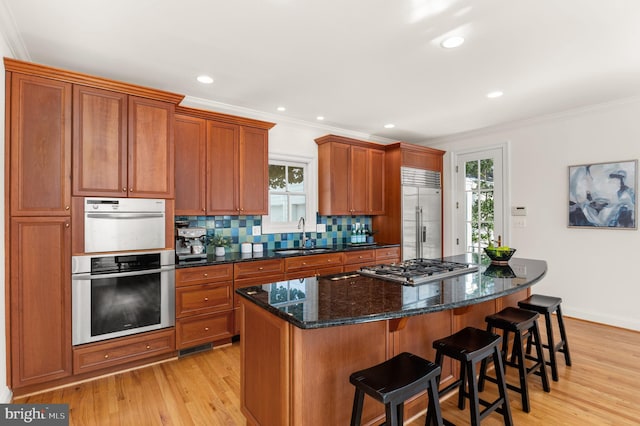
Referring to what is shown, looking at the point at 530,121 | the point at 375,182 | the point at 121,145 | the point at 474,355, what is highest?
the point at 530,121

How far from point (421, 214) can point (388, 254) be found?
941mm

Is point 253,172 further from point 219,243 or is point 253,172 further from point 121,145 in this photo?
point 121,145

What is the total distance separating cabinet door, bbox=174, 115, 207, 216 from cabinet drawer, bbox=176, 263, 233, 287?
61cm

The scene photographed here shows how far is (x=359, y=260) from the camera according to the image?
14.1 ft

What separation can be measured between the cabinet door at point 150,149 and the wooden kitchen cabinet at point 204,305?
2.63 ft

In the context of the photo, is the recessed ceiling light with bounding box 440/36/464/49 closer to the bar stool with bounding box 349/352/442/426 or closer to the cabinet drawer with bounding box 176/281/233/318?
the bar stool with bounding box 349/352/442/426

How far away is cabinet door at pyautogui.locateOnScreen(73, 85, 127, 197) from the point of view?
8.23ft

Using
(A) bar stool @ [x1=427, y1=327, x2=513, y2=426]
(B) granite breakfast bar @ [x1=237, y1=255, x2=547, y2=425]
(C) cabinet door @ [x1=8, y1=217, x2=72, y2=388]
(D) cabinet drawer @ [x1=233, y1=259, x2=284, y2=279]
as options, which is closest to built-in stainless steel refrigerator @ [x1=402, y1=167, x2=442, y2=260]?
(D) cabinet drawer @ [x1=233, y1=259, x2=284, y2=279]

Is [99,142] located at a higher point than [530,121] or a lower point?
lower

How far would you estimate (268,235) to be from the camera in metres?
4.16

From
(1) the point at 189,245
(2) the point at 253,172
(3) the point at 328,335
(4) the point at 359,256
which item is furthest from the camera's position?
(4) the point at 359,256

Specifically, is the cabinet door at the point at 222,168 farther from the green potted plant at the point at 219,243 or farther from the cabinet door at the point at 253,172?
the green potted plant at the point at 219,243

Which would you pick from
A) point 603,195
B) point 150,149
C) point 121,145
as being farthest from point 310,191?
point 603,195

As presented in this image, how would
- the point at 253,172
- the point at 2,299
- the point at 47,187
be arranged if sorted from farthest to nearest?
the point at 253,172 → the point at 47,187 → the point at 2,299
